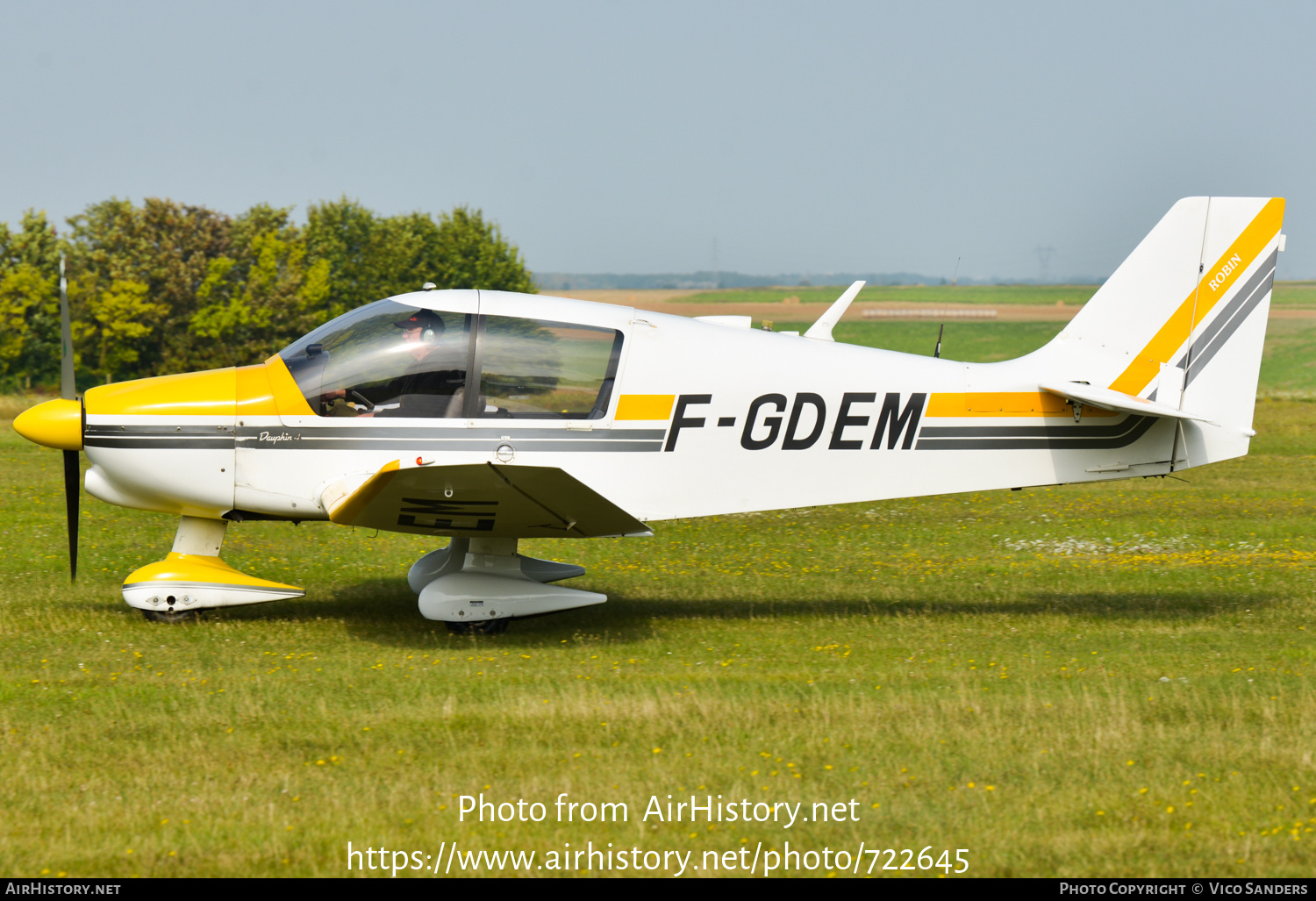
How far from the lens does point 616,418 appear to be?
26.1 feet

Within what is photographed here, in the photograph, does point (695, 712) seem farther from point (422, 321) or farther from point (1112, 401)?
point (1112, 401)

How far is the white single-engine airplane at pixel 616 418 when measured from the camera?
7781 mm

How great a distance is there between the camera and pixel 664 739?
585 centimetres

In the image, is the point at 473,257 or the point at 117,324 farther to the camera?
the point at 473,257

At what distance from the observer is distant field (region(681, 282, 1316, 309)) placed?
4592 inches

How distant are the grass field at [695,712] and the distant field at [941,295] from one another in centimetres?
10377

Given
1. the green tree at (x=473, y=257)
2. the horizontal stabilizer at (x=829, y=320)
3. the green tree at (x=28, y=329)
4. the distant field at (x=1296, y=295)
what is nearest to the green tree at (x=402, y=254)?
the green tree at (x=473, y=257)

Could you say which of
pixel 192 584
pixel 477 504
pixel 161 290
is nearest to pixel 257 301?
pixel 161 290

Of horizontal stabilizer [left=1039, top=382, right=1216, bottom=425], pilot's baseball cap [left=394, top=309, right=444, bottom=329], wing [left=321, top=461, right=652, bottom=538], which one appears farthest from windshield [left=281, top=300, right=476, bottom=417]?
horizontal stabilizer [left=1039, top=382, right=1216, bottom=425]

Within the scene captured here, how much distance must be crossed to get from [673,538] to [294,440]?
5.74 meters

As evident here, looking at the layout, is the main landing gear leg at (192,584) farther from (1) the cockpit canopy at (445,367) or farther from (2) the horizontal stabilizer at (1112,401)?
(2) the horizontal stabilizer at (1112,401)

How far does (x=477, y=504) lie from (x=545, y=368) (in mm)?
1112

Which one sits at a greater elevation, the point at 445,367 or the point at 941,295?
the point at 941,295

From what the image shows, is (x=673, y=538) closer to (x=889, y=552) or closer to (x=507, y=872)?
(x=889, y=552)
